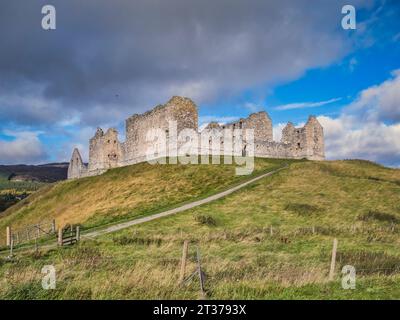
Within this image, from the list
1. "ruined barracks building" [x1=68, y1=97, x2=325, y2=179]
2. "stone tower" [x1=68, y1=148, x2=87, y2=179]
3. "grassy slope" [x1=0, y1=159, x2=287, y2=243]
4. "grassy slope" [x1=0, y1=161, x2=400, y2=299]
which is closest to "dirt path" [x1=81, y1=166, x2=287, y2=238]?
"grassy slope" [x1=0, y1=161, x2=400, y2=299]

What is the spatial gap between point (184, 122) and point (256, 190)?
26156mm

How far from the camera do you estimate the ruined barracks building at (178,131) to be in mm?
69812

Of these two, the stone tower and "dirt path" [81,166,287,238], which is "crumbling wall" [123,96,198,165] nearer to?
"dirt path" [81,166,287,238]

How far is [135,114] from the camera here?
7788 cm

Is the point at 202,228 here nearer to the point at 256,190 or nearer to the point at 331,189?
the point at 256,190

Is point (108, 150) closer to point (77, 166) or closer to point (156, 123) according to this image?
point (77, 166)

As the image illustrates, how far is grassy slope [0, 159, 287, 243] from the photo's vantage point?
46.5 m

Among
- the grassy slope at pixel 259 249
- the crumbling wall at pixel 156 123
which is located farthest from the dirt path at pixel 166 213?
the crumbling wall at pixel 156 123

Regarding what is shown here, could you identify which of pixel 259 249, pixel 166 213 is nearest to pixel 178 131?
pixel 166 213

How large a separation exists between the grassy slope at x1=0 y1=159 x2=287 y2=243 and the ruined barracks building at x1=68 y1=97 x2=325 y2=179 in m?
8.76

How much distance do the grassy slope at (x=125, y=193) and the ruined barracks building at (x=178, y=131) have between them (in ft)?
28.7

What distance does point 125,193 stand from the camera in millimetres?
53656

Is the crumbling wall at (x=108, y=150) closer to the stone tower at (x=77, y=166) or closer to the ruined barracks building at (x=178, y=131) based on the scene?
the ruined barracks building at (x=178, y=131)
